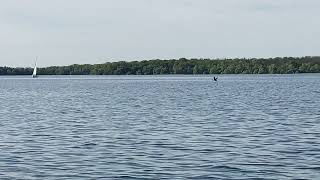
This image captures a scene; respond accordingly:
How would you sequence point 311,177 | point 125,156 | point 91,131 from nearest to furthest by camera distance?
point 311,177 < point 125,156 < point 91,131

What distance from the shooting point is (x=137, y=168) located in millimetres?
24484

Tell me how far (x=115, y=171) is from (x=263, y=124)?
62.6ft

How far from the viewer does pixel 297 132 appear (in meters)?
35.8

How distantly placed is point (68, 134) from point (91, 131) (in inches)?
78.5

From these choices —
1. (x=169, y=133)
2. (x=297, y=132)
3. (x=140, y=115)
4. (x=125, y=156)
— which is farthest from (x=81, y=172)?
(x=140, y=115)

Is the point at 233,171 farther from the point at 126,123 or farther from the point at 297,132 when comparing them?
the point at 126,123

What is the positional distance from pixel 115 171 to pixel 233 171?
13.6 ft

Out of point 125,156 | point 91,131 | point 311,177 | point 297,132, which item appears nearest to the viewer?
point 311,177

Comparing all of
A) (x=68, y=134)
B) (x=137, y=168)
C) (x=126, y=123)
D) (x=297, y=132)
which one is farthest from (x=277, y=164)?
(x=126, y=123)

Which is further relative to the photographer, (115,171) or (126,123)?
(126,123)

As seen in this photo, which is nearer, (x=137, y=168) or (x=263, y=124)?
(x=137, y=168)

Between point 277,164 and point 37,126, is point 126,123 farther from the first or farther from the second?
point 277,164

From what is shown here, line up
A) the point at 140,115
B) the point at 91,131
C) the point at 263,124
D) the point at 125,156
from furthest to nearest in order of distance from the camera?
the point at 140,115 → the point at 263,124 → the point at 91,131 → the point at 125,156

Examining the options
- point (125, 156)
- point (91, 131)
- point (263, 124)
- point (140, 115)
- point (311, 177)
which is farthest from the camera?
point (140, 115)
